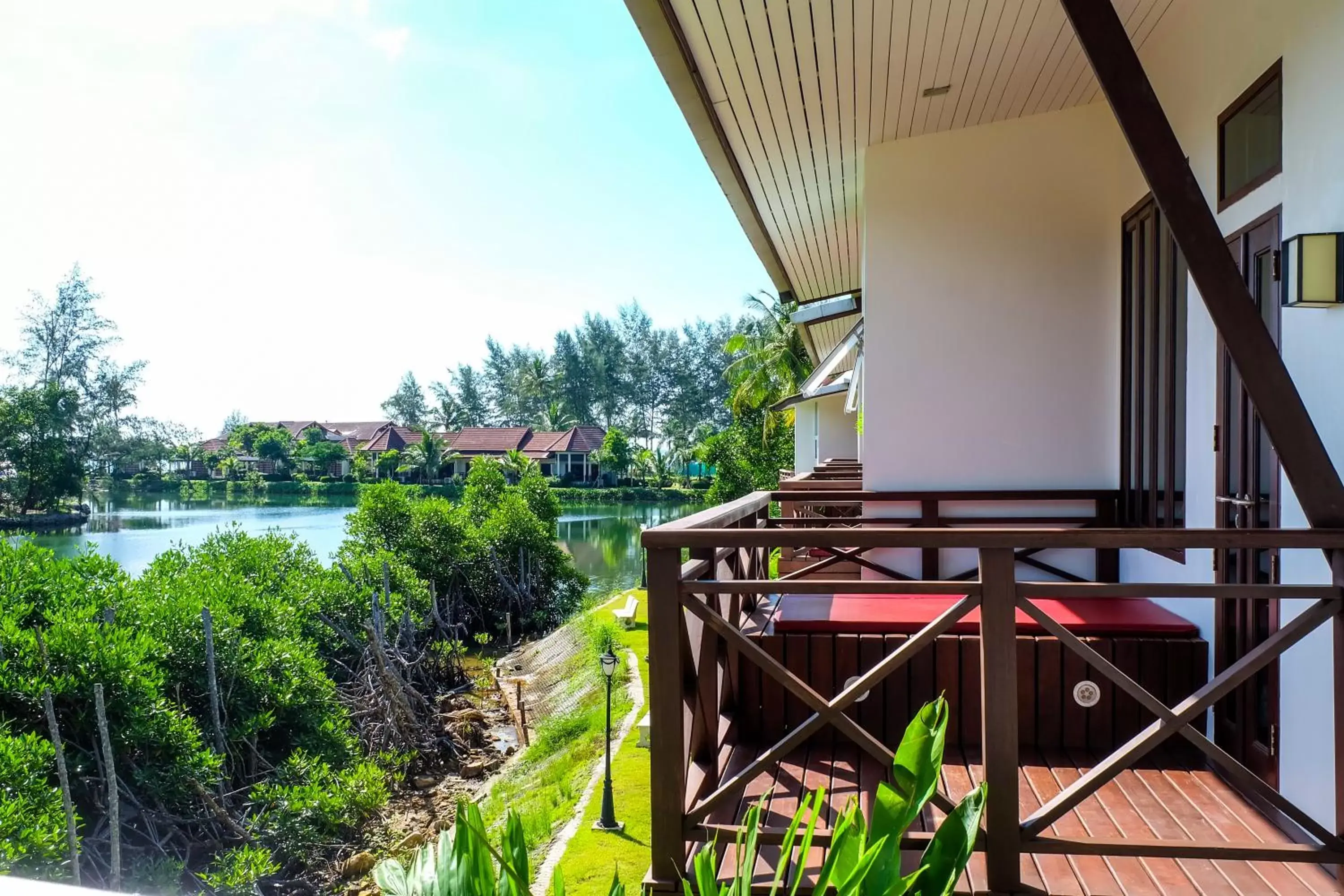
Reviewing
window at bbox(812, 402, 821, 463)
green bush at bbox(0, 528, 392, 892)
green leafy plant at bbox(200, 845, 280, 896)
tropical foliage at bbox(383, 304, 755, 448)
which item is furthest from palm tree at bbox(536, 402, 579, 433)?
green leafy plant at bbox(200, 845, 280, 896)

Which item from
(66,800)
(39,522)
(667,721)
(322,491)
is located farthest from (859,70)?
(322,491)

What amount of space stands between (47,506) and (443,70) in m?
32.3

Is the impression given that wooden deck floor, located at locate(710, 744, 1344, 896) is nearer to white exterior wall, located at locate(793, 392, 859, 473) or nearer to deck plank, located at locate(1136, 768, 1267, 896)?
deck plank, located at locate(1136, 768, 1267, 896)

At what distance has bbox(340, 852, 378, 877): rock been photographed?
826 centimetres

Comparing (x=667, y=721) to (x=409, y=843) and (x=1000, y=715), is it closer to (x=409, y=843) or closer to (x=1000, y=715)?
(x=1000, y=715)

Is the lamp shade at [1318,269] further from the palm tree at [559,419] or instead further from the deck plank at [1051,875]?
the palm tree at [559,419]

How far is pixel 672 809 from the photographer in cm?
248

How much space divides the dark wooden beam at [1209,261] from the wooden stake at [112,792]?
756 cm

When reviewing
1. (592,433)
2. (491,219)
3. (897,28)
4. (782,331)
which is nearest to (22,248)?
(491,219)

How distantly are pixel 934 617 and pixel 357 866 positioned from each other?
22.8ft

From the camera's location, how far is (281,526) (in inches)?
1442

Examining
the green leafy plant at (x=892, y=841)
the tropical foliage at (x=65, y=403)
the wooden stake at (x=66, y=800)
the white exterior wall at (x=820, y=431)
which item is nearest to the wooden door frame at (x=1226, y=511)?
the green leafy plant at (x=892, y=841)

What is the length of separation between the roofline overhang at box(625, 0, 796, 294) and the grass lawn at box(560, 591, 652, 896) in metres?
2.81

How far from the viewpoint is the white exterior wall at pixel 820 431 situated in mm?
18062
